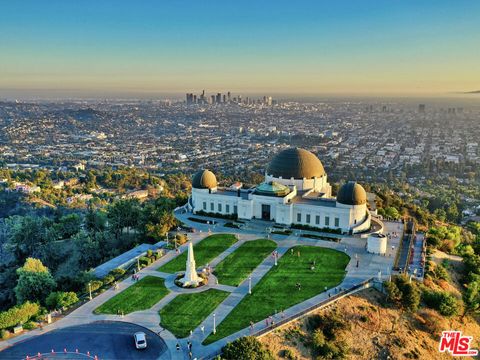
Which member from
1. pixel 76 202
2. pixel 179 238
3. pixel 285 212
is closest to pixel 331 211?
pixel 285 212

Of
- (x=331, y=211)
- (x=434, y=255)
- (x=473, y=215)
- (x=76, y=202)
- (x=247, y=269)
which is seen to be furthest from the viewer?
(x=76, y=202)

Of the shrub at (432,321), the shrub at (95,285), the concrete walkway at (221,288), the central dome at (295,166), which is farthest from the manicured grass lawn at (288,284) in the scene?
the central dome at (295,166)

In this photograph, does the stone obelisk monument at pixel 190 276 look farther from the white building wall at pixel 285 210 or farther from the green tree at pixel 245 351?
the white building wall at pixel 285 210

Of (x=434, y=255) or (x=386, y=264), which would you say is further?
(x=434, y=255)

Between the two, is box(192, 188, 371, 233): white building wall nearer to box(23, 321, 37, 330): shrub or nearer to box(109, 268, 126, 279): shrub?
box(109, 268, 126, 279): shrub

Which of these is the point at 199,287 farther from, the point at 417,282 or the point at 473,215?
the point at 473,215

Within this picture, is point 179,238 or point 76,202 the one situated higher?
point 179,238
